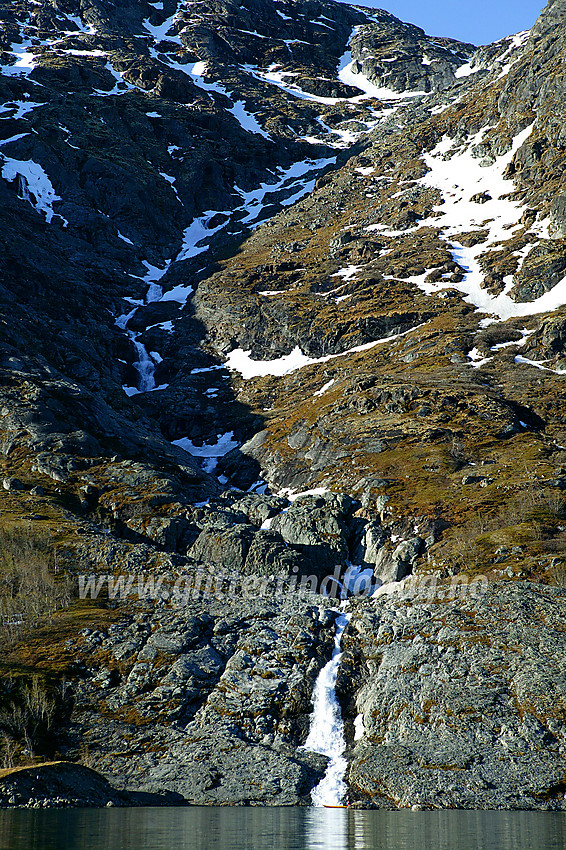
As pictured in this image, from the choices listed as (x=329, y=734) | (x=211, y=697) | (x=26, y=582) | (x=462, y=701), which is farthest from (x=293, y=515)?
(x=462, y=701)

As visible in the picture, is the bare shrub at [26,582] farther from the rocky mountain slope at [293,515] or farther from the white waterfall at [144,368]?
the white waterfall at [144,368]

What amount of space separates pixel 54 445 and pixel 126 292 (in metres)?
95.6

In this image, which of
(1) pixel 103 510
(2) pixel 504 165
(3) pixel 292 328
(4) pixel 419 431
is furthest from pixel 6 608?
(2) pixel 504 165

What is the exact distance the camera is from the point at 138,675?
59875mm

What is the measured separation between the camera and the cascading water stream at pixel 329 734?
160 feet

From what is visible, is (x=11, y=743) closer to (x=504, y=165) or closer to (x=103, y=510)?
(x=103, y=510)

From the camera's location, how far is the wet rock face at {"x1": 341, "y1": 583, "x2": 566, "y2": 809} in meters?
46.1

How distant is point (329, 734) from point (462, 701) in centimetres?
1114

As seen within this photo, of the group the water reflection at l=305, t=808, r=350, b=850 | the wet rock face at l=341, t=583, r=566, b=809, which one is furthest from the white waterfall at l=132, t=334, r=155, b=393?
the water reflection at l=305, t=808, r=350, b=850

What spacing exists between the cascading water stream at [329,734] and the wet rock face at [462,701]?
982 mm

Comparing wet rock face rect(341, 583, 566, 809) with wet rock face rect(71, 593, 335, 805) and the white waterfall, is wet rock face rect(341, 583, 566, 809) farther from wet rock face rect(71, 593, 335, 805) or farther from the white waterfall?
the white waterfall

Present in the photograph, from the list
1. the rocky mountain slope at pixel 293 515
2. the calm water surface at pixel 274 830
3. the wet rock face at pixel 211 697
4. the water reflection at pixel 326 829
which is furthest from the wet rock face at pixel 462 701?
the water reflection at pixel 326 829

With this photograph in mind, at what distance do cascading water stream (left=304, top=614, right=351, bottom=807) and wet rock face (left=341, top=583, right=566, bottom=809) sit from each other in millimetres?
982

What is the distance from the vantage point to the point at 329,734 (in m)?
55.0
